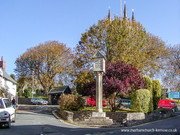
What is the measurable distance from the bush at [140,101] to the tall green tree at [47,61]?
32033 millimetres

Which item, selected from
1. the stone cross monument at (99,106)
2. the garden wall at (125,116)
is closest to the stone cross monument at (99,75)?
the stone cross monument at (99,106)

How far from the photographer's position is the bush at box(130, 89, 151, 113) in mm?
20766

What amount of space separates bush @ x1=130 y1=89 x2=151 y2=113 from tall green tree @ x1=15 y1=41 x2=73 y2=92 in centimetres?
3203

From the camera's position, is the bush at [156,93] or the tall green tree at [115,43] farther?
the tall green tree at [115,43]

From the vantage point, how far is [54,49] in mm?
52219

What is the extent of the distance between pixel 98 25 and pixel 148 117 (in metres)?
14.3

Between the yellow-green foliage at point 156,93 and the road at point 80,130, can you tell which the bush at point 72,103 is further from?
the yellow-green foliage at point 156,93

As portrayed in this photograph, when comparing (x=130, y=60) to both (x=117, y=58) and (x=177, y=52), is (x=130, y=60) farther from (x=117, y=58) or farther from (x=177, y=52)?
(x=177, y=52)

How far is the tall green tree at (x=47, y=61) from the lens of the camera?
52.3m

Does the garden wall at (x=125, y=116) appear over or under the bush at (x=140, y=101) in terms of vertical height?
under

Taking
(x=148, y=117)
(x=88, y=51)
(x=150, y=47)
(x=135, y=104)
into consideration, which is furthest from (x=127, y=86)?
(x=150, y=47)

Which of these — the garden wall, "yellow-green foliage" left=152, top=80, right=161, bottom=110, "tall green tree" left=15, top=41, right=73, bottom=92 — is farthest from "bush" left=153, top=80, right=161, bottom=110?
"tall green tree" left=15, top=41, right=73, bottom=92

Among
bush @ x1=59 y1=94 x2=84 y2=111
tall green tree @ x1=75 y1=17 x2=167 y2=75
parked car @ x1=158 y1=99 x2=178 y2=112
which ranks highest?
tall green tree @ x1=75 y1=17 x2=167 y2=75

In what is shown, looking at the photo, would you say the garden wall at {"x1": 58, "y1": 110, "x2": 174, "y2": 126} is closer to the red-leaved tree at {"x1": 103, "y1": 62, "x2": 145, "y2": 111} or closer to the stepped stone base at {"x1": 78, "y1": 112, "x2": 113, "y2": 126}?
the stepped stone base at {"x1": 78, "y1": 112, "x2": 113, "y2": 126}
